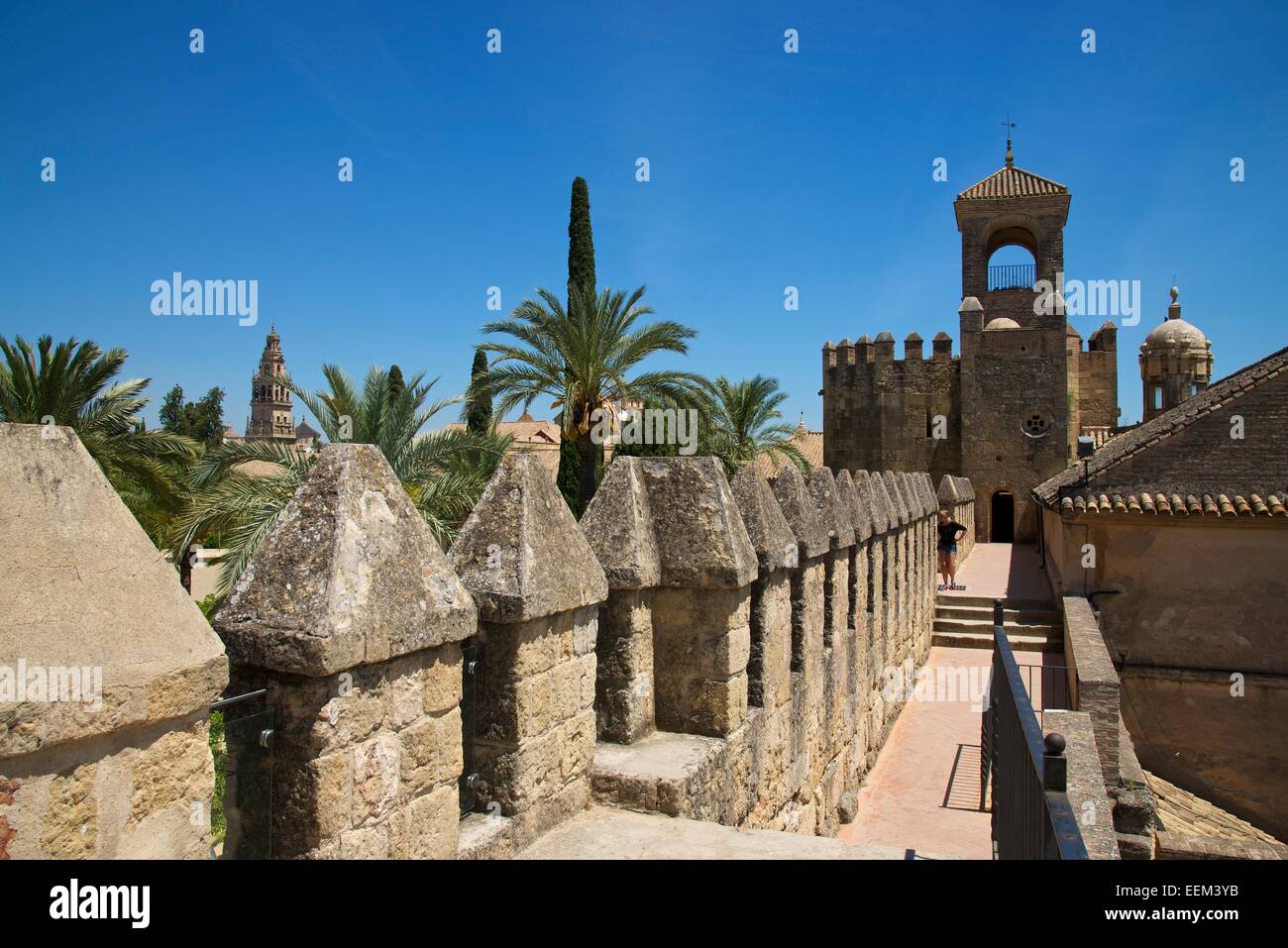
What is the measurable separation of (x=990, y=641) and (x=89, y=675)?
15101 mm

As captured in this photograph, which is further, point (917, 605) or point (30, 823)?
point (917, 605)

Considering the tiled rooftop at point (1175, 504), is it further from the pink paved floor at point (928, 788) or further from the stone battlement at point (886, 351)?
the stone battlement at point (886, 351)

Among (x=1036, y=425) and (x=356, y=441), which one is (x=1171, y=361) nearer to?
(x=1036, y=425)

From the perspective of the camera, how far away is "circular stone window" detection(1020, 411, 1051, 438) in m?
27.9

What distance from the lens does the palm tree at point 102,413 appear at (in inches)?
434

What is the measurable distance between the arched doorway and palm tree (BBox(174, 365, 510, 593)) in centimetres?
1995

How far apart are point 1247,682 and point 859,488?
7.16 meters

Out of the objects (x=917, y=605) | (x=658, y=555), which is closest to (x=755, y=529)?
(x=658, y=555)

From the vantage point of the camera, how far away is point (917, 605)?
13.4 metres

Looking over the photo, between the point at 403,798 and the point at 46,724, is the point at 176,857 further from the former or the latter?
the point at 403,798

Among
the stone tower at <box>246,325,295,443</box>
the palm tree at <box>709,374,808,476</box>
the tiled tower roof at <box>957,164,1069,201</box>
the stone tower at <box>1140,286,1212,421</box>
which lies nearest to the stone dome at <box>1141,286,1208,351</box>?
the stone tower at <box>1140,286,1212,421</box>

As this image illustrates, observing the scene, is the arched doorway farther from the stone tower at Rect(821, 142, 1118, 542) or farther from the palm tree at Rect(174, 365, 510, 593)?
the palm tree at Rect(174, 365, 510, 593)

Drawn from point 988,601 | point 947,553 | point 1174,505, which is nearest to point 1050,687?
point 1174,505

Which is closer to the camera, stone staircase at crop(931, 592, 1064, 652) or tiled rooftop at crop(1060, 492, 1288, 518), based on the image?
tiled rooftop at crop(1060, 492, 1288, 518)
